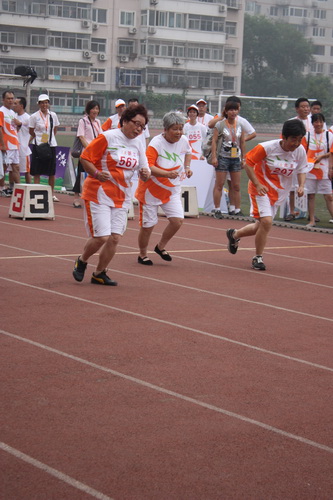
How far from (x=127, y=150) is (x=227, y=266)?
254 centimetres

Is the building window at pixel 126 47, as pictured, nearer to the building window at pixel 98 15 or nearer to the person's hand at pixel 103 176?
the building window at pixel 98 15

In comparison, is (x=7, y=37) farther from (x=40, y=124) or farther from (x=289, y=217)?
(x=289, y=217)

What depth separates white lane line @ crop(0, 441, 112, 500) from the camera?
4465 millimetres

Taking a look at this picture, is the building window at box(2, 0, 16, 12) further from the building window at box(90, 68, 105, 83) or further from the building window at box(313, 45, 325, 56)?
the building window at box(313, 45, 325, 56)

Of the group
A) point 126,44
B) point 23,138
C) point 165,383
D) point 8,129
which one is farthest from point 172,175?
point 126,44

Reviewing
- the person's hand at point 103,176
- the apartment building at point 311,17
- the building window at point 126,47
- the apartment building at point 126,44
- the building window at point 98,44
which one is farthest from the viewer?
the apartment building at point 311,17

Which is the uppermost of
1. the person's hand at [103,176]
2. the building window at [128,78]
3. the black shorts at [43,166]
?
the building window at [128,78]

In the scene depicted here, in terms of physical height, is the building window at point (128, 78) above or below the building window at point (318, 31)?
below

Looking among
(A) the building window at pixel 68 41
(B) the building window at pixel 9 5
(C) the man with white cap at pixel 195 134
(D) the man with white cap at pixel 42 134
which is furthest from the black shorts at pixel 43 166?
(A) the building window at pixel 68 41

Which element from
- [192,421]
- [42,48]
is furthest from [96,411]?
[42,48]

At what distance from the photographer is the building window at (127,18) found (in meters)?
82.8

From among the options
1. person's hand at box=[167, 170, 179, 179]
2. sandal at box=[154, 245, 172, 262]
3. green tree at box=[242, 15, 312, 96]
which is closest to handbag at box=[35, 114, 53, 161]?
sandal at box=[154, 245, 172, 262]

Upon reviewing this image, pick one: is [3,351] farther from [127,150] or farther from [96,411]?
[127,150]

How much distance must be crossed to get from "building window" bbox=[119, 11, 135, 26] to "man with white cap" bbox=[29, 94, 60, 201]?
219 feet
